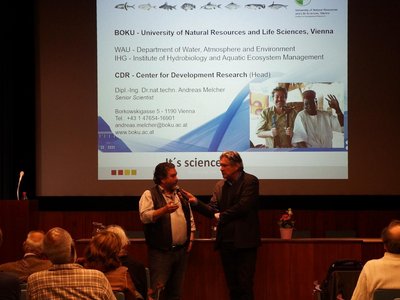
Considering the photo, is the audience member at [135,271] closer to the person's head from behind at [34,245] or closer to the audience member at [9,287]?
the person's head from behind at [34,245]

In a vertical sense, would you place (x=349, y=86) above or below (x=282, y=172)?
above

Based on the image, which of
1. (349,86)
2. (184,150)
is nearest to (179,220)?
(184,150)

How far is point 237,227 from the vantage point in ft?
19.2

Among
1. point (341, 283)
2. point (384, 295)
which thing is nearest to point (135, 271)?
point (341, 283)

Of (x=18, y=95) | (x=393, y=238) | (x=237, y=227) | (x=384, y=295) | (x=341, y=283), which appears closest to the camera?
(x=384, y=295)

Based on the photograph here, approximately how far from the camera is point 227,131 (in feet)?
25.3

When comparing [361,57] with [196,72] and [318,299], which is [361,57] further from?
[318,299]

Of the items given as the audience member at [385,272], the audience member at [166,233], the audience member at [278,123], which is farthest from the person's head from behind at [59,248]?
the audience member at [278,123]

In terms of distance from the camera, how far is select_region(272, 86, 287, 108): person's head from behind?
7695mm

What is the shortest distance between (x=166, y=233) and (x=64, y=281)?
2.37 metres

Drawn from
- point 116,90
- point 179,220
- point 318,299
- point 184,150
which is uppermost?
point 116,90

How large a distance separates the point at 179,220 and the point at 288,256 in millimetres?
1155

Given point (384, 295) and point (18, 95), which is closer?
point (384, 295)

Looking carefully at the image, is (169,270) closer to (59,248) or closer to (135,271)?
(135,271)
